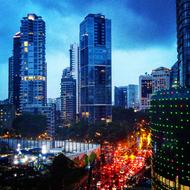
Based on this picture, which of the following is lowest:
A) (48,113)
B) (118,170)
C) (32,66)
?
(118,170)

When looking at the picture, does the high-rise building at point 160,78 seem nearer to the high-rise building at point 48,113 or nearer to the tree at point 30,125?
the high-rise building at point 48,113

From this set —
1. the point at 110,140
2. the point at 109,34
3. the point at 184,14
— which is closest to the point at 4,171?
the point at 184,14

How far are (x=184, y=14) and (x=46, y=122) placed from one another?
57.1 m

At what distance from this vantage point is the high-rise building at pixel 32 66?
126188 millimetres

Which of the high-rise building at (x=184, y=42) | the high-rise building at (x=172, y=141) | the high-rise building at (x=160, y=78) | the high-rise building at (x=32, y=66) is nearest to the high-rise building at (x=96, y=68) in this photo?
the high-rise building at (x=32, y=66)

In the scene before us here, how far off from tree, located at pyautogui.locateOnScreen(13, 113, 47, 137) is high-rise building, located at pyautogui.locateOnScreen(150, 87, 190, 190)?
62252mm

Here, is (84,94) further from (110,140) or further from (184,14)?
(184,14)

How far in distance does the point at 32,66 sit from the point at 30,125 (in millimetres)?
27578

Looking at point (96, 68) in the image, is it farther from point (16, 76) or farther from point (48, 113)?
point (16, 76)

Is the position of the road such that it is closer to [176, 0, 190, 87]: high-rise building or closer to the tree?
[176, 0, 190, 87]: high-rise building

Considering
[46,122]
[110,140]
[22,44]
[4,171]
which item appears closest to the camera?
[4,171]

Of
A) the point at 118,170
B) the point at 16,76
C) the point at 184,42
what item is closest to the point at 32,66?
the point at 16,76

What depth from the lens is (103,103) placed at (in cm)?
11994

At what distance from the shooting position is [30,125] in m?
106
